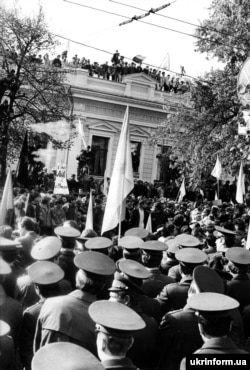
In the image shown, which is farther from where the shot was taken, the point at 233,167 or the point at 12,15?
the point at 12,15

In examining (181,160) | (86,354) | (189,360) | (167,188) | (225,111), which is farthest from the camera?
(167,188)

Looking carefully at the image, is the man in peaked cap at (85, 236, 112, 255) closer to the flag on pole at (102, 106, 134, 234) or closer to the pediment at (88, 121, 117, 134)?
the flag on pole at (102, 106, 134, 234)

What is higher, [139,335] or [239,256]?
[239,256]

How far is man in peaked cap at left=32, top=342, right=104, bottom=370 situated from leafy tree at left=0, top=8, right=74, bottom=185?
18.9m

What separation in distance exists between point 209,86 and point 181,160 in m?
3.32

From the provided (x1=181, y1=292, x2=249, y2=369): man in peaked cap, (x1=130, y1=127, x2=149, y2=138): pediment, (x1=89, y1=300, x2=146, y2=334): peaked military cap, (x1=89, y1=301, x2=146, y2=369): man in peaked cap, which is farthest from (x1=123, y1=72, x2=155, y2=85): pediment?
(x1=89, y1=301, x2=146, y2=369): man in peaked cap

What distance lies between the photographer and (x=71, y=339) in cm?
322

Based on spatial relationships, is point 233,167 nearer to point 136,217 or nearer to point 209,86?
point 209,86

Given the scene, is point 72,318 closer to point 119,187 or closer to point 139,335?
point 139,335

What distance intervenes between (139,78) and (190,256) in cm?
2935

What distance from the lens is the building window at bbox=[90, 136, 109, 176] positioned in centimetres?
3300

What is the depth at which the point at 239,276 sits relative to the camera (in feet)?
16.6

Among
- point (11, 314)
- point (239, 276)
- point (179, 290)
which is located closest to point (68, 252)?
point (179, 290)

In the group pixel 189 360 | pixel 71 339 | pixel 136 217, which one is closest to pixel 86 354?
pixel 189 360
